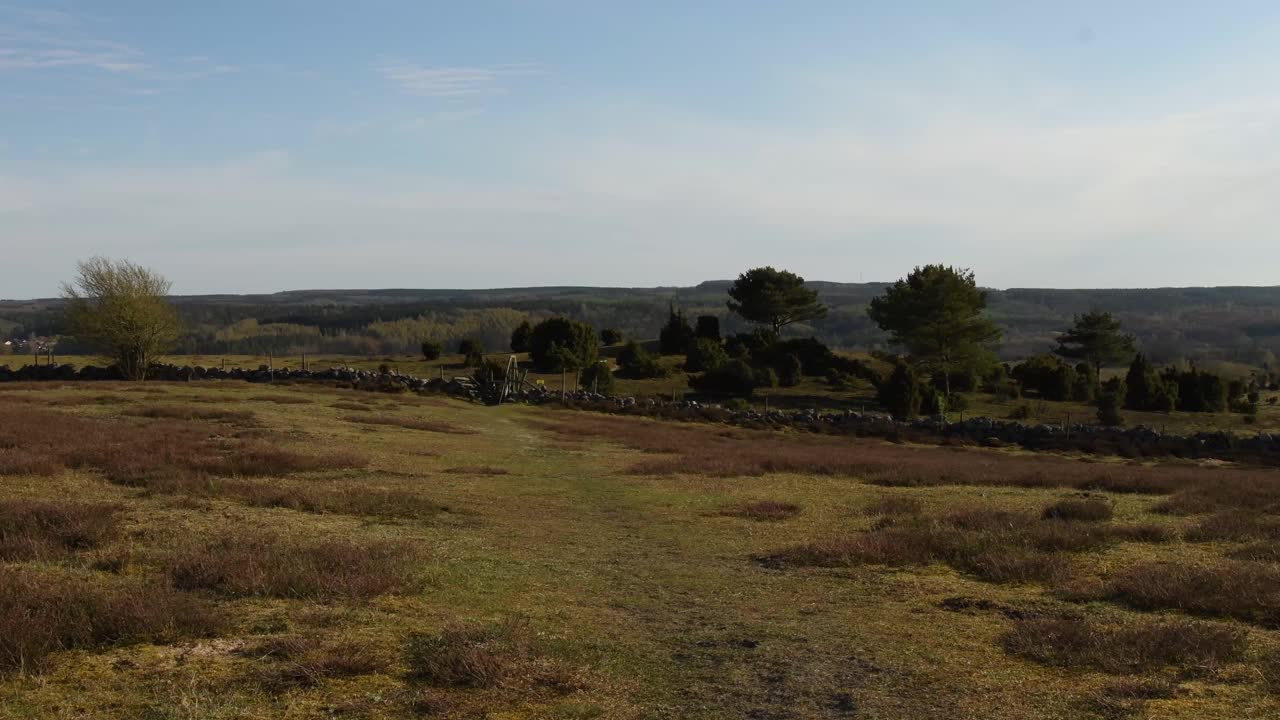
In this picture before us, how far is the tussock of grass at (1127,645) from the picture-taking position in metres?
8.11

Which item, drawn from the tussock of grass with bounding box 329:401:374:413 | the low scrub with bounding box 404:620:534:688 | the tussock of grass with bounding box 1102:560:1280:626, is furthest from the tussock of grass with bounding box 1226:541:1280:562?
the tussock of grass with bounding box 329:401:374:413

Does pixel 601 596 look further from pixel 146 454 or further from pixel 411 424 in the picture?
pixel 411 424

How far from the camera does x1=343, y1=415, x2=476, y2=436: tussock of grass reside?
3538cm

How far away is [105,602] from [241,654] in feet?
4.51

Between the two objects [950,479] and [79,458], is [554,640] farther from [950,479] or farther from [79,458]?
[950,479]

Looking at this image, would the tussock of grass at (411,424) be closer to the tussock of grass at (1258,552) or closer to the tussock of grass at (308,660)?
the tussock of grass at (1258,552)

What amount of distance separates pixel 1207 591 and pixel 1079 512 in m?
6.61

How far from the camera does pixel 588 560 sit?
12.9m

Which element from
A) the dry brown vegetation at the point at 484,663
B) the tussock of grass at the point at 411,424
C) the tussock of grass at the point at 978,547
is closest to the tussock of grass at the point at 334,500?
the tussock of grass at the point at 978,547

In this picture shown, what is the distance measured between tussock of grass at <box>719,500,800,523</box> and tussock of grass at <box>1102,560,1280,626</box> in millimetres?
6636

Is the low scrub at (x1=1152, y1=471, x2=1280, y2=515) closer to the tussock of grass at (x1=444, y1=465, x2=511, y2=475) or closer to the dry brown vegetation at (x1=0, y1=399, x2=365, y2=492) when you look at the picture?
the tussock of grass at (x1=444, y1=465, x2=511, y2=475)

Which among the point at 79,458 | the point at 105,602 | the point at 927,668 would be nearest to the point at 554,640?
the point at 927,668

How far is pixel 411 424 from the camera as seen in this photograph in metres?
36.2

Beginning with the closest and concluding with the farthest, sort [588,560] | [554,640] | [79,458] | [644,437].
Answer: [554,640], [588,560], [79,458], [644,437]
